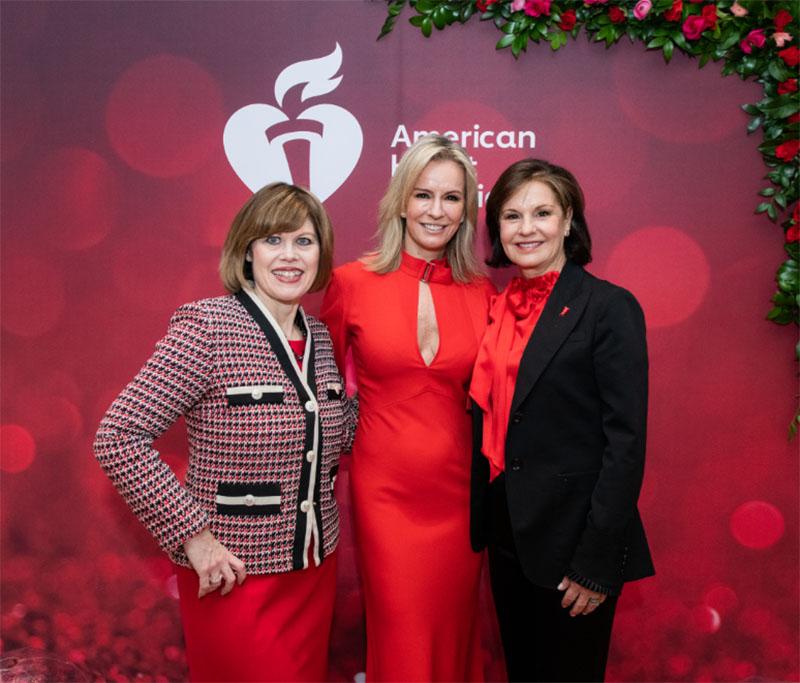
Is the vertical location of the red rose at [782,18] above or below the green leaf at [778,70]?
above

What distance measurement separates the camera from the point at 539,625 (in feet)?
5.94

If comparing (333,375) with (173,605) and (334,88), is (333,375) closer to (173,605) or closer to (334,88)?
(334,88)

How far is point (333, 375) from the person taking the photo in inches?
75.3

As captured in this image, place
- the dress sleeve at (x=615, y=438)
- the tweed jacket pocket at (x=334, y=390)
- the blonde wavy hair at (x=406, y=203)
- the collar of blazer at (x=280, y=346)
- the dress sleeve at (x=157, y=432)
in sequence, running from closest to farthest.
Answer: the dress sleeve at (x=157, y=432), the dress sleeve at (x=615, y=438), the collar of blazer at (x=280, y=346), the tweed jacket pocket at (x=334, y=390), the blonde wavy hair at (x=406, y=203)

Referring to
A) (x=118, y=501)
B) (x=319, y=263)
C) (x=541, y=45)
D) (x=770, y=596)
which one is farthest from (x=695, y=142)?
(x=118, y=501)

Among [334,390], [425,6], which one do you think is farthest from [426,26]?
[334,390]

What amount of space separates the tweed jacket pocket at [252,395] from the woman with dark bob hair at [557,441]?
66 centimetres

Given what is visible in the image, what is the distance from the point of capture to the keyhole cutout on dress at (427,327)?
82.3 inches

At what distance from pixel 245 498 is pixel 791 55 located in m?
2.78

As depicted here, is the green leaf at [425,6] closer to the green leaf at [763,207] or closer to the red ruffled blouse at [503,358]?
the red ruffled blouse at [503,358]

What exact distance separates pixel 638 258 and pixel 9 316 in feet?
9.71

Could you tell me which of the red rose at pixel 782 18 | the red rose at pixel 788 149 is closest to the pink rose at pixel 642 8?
the red rose at pixel 782 18

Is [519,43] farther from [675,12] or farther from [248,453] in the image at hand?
[248,453]

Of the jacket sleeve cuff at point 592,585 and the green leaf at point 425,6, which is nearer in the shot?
the jacket sleeve cuff at point 592,585
